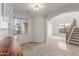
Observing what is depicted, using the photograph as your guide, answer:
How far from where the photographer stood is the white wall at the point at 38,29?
1.80 metres

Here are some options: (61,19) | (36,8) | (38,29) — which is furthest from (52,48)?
(36,8)

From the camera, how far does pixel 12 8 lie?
171cm

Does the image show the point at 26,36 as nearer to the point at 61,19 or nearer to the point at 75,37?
the point at 61,19

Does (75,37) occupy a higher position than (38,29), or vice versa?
(38,29)

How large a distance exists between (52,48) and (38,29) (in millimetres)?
387

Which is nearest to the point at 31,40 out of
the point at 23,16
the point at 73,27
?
the point at 23,16

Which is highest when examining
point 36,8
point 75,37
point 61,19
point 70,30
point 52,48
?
point 36,8

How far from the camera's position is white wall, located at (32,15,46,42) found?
5.90 ft

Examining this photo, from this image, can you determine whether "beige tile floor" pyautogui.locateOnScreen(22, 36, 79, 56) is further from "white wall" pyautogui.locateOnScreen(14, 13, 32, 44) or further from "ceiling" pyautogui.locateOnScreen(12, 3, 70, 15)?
"ceiling" pyautogui.locateOnScreen(12, 3, 70, 15)

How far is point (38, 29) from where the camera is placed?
1.82 meters

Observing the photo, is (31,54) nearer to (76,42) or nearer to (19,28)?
(19,28)

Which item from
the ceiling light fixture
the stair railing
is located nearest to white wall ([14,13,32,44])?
the ceiling light fixture

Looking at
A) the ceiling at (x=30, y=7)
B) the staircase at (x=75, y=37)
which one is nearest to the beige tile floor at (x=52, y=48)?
the staircase at (x=75, y=37)

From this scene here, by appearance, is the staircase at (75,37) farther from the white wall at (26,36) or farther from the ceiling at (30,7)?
the white wall at (26,36)
